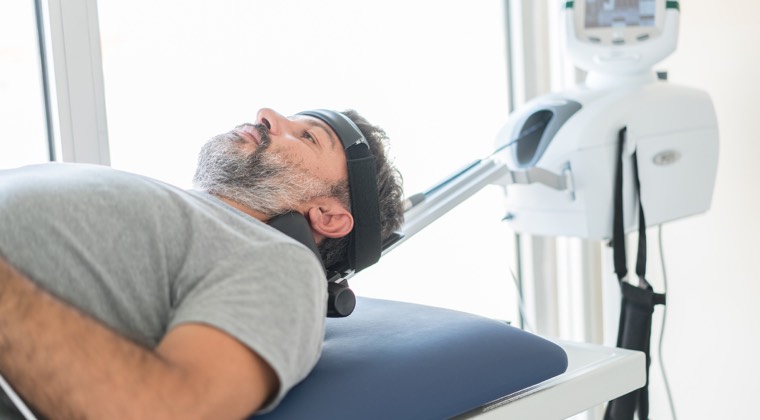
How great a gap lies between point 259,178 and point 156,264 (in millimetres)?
392

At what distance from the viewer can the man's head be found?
66.4 inches

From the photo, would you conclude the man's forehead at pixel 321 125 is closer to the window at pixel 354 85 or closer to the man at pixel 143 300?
the man at pixel 143 300

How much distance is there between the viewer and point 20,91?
2.03m

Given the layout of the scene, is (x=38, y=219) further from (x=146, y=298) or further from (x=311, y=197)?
(x=311, y=197)

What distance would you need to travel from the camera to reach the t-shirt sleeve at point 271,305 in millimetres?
1203

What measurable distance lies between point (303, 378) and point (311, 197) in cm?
46

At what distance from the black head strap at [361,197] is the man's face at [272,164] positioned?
0.02m

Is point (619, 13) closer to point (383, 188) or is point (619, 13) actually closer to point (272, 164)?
point (383, 188)

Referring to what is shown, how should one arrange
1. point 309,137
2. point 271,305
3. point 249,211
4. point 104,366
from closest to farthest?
point 104,366 < point 271,305 < point 249,211 < point 309,137

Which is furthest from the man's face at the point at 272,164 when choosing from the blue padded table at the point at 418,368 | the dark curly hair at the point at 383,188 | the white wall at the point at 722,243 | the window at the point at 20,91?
the white wall at the point at 722,243

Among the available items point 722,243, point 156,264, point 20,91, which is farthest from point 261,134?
point 722,243

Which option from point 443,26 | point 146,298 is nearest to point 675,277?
point 443,26

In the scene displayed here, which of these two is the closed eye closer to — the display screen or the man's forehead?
the man's forehead

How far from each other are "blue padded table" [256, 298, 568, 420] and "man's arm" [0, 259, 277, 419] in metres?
0.14
